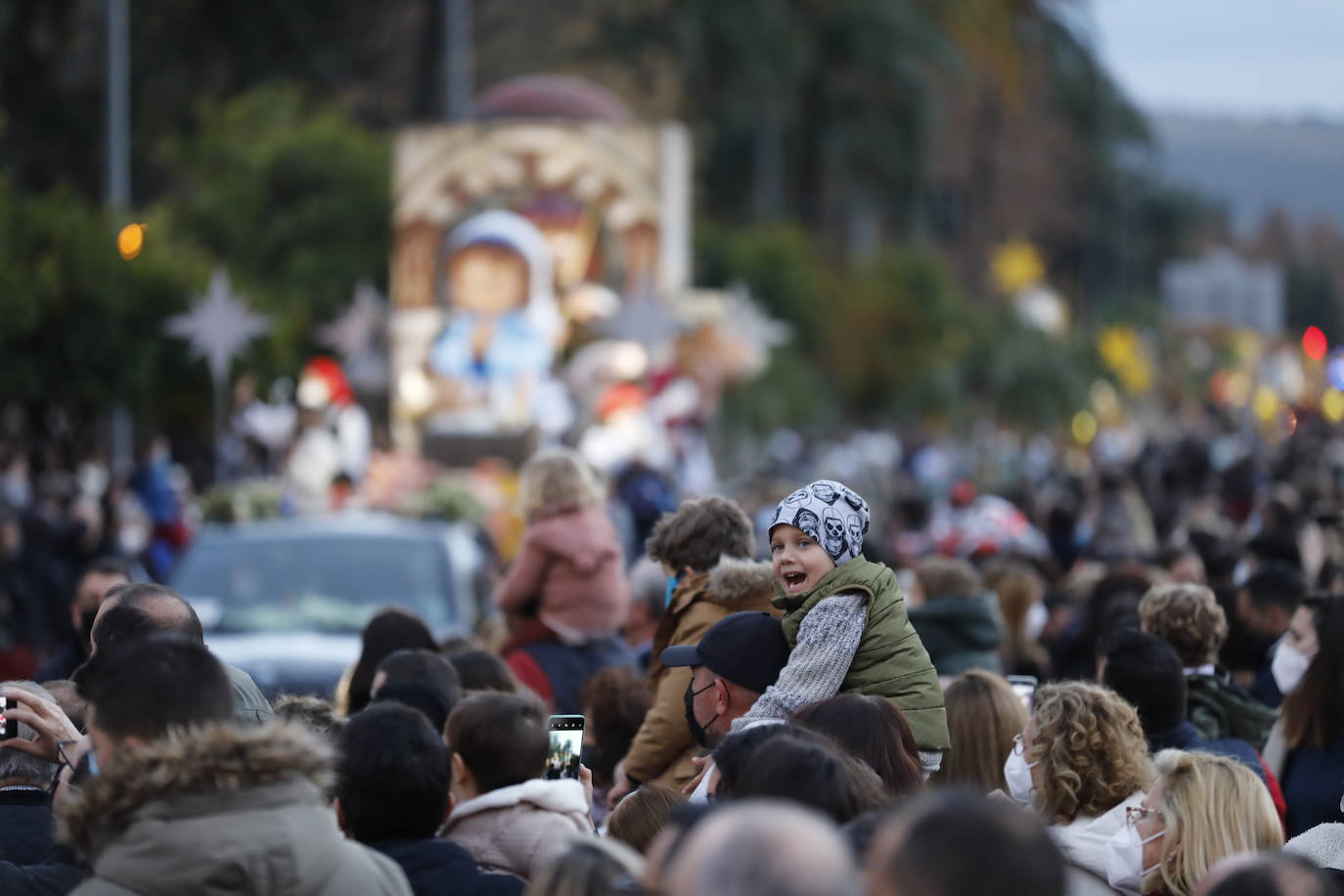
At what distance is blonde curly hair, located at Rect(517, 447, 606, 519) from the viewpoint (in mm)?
8312

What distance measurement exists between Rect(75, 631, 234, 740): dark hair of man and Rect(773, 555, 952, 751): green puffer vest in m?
1.72

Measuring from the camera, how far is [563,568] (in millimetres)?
8234

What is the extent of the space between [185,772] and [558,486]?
15.1ft

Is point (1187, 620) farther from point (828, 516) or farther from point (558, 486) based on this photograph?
point (558, 486)

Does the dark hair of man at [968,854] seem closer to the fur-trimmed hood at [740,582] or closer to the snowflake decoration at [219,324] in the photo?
the fur-trimmed hood at [740,582]

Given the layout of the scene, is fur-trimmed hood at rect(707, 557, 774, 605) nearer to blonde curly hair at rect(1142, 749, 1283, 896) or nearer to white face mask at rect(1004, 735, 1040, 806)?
white face mask at rect(1004, 735, 1040, 806)

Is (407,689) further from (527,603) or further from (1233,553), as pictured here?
(1233,553)

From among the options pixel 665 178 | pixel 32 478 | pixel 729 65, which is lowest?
pixel 32 478

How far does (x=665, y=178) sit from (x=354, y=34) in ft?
64.2

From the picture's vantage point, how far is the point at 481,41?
1954 inches

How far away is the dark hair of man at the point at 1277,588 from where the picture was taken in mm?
8227

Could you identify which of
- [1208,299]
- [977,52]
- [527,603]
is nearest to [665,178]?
[527,603]

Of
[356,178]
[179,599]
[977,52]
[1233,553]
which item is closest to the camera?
[179,599]

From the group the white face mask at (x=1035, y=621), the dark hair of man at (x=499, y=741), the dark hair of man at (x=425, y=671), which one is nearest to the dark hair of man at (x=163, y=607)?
the dark hair of man at (x=499, y=741)
